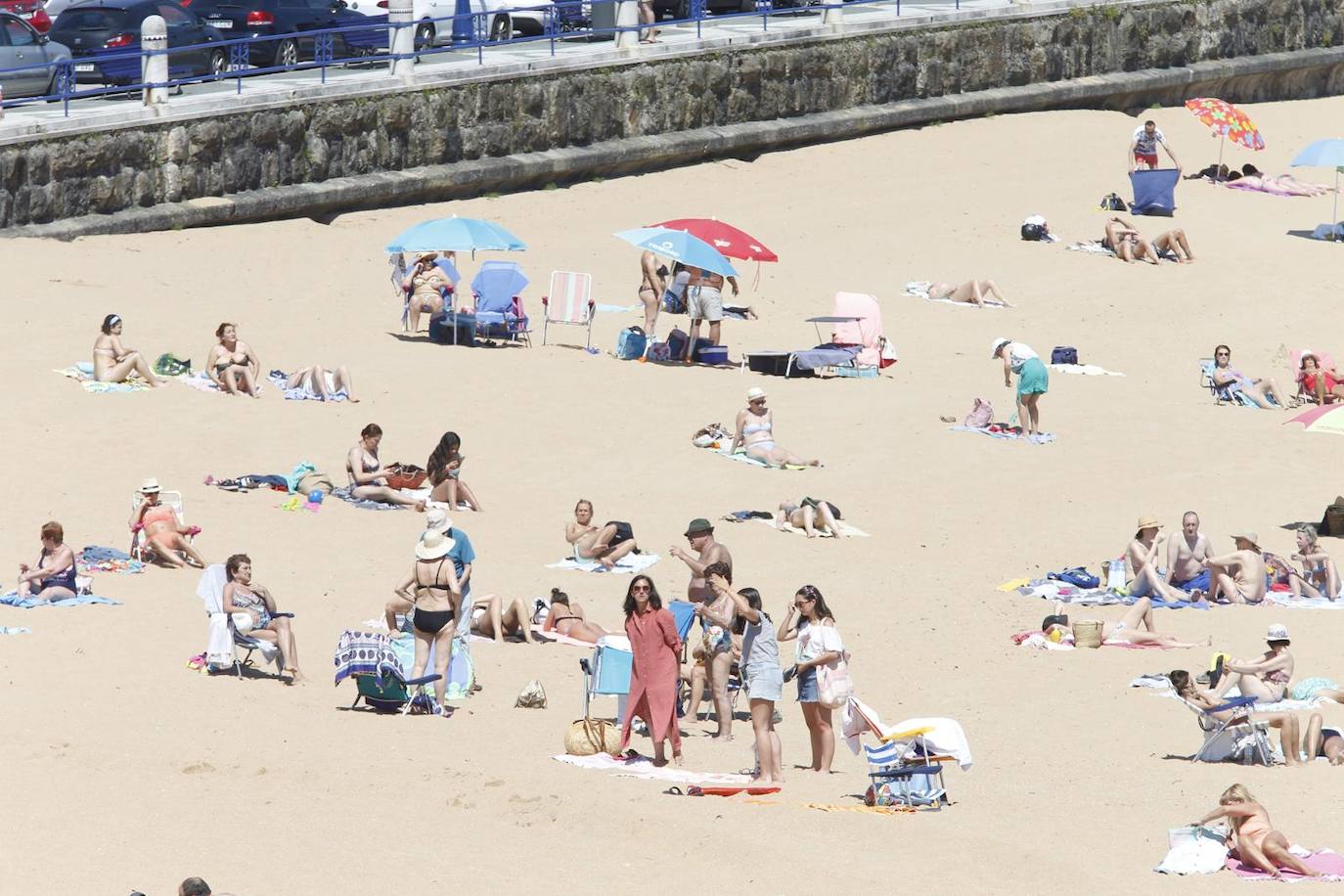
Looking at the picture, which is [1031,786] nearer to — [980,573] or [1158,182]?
[980,573]

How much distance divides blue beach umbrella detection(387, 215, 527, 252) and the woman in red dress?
867 cm

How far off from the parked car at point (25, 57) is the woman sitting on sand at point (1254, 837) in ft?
54.7

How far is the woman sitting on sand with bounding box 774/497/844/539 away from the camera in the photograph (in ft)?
52.5

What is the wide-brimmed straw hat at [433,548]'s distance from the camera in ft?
39.3

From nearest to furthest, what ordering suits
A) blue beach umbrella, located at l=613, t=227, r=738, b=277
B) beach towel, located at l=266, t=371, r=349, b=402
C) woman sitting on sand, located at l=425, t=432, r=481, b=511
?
woman sitting on sand, located at l=425, t=432, r=481, b=511, beach towel, located at l=266, t=371, r=349, b=402, blue beach umbrella, located at l=613, t=227, r=738, b=277

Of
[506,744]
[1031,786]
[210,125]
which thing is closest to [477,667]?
[506,744]

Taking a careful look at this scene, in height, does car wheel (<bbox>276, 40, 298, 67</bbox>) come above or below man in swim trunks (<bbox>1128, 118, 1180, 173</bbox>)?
above

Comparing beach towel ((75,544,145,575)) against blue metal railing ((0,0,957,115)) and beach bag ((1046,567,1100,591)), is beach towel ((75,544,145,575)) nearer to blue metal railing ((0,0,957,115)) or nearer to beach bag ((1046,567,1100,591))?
beach bag ((1046,567,1100,591))

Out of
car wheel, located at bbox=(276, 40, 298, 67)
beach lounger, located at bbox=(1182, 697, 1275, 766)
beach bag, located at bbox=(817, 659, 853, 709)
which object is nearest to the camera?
beach bag, located at bbox=(817, 659, 853, 709)

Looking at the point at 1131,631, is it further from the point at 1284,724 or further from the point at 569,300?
the point at 569,300

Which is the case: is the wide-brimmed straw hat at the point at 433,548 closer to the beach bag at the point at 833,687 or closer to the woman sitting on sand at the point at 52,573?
the beach bag at the point at 833,687

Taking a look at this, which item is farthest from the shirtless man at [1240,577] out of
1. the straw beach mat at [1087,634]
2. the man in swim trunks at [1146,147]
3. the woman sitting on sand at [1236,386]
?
the man in swim trunks at [1146,147]

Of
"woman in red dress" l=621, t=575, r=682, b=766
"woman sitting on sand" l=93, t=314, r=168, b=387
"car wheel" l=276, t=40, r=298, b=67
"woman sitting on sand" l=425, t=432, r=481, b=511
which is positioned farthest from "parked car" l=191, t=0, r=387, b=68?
"woman in red dress" l=621, t=575, r=682, b=766

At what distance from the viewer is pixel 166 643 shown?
12.6m
